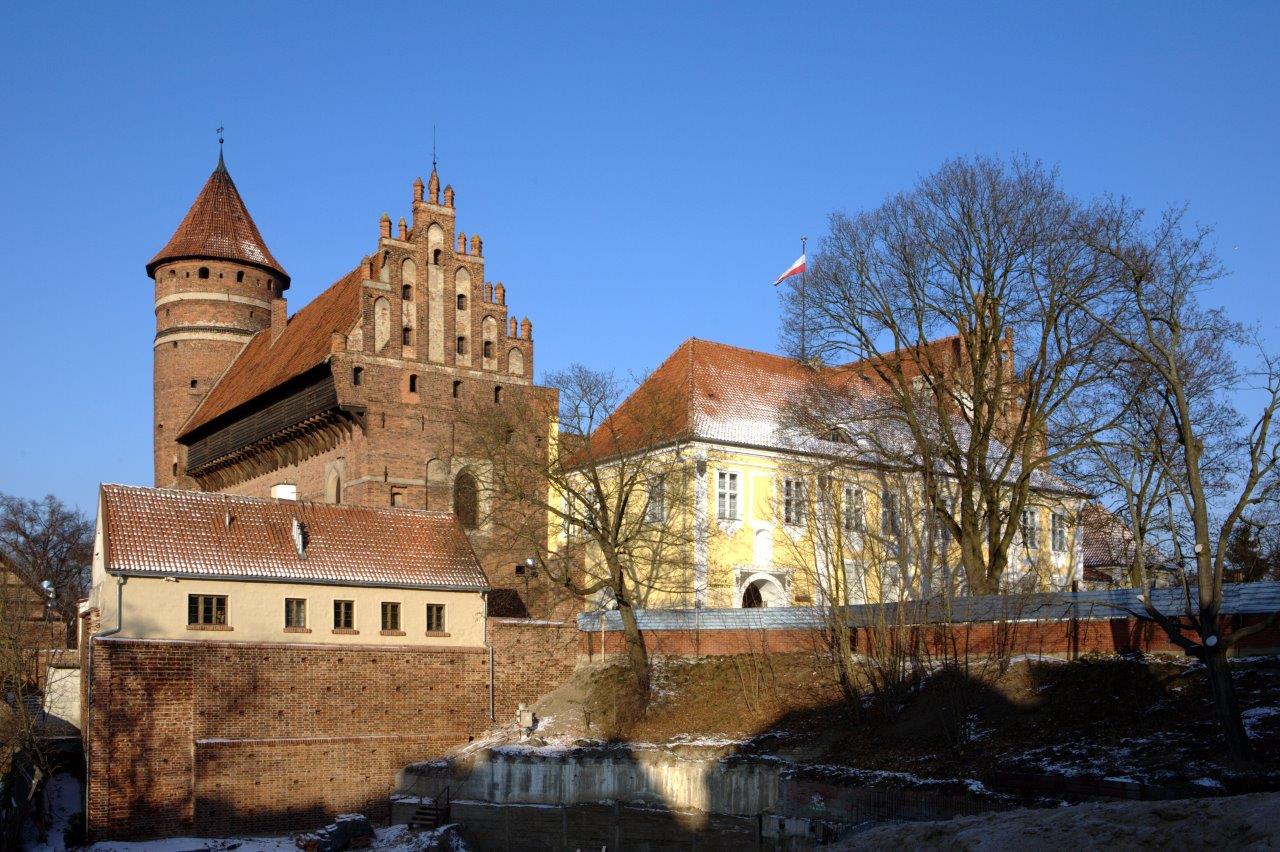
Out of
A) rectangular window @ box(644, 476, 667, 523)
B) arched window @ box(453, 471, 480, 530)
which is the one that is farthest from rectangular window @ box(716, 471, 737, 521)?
arched window @ box(453, 471, 480, 530)

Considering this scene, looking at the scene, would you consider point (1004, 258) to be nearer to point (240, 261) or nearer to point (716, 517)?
point (716, 517)

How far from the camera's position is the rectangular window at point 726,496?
3941 cm

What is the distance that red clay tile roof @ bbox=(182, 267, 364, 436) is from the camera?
135ft

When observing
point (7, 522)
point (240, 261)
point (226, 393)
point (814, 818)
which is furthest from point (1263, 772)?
point (7, 522)

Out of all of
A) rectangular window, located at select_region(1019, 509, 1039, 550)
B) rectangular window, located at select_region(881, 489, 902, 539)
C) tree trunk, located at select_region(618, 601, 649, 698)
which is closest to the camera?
rectangular window, located at select_region(881, 489, 902, 539)

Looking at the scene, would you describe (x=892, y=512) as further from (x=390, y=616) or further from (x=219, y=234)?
(x=219, y=234)

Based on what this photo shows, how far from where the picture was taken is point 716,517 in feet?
128

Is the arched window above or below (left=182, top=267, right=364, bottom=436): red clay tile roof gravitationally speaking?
below

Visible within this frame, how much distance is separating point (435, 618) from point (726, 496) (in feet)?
32.6

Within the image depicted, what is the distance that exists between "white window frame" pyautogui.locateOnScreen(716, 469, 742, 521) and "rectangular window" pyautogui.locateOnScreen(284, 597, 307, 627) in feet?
40.5

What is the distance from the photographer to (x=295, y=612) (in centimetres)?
3166

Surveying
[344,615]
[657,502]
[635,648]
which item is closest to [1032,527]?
[657,502]

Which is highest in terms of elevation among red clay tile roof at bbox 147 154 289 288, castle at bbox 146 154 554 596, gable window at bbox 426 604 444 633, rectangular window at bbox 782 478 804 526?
red clay tile roof at bbox 147 154 289 288

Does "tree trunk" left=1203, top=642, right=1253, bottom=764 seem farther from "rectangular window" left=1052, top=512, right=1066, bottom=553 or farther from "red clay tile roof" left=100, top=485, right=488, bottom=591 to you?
"rectangular window" left=1052, top=512, right=1066, bottom=553
